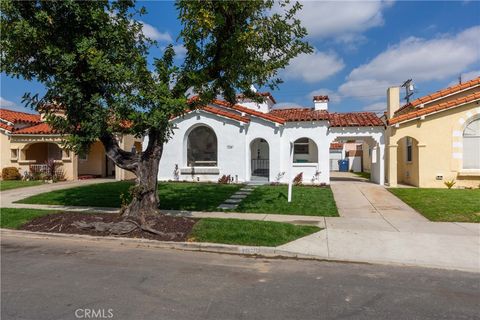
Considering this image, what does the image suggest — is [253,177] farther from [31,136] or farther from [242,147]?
[31,136]

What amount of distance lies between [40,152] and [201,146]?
1150 cm

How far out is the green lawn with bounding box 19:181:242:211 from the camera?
38.0 ft

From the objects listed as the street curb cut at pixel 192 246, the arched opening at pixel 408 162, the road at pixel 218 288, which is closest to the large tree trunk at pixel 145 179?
the street curb cut at pixel 192 246

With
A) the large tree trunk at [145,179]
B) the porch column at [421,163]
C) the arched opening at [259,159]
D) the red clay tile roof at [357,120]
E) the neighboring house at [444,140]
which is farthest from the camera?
the arched opening at [259,159]

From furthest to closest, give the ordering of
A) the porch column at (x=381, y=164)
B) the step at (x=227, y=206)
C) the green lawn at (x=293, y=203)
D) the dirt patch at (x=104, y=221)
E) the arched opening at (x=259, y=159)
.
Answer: the arched opening at (x=259, y=159), the porch column at (x=381, y=164), the step at (x=227, y=206), the green lawn at (x=293, y=203), the dirt patch at (x=104, y=221)

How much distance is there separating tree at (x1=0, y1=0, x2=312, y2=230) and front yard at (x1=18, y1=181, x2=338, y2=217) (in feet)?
9.80

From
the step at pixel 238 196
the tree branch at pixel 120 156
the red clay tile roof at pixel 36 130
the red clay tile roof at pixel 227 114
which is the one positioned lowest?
the step at pixel 238 196

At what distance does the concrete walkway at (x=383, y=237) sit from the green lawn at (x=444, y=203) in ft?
1.38

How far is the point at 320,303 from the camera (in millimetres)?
4297

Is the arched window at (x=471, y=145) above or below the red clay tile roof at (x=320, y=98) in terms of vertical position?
below

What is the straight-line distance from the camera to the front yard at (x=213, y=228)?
7402 millimetres

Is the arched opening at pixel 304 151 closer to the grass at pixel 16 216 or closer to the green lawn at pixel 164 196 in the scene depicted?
the green lawn at pixel 164 196

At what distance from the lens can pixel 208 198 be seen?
12547 mm

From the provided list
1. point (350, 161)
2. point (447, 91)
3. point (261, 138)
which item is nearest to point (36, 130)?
point (261, 138)
